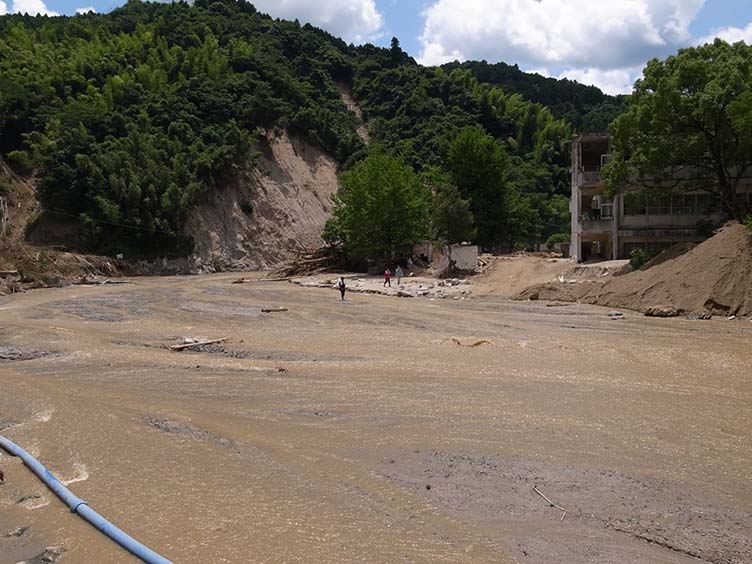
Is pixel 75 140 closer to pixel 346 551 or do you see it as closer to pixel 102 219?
pixel 102 219

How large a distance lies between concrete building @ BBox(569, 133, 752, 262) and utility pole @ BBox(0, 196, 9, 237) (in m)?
47.8

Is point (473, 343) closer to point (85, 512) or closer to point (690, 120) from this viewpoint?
point (85, 512)

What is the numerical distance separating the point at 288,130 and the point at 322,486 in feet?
263

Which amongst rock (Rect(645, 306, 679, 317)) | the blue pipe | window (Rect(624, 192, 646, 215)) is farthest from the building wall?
the blue pipe

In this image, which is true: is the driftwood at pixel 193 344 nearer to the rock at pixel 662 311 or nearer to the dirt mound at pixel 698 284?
the rock at pixel 662 311

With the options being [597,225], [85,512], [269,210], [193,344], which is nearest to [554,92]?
[269,210]

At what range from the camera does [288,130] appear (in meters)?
82.9

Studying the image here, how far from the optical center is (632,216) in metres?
37.2

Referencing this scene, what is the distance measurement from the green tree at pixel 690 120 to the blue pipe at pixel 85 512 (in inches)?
1136

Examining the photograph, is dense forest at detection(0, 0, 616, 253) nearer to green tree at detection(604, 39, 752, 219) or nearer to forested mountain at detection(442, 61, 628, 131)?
forested mountain at detection(442, 61, 628, 131)

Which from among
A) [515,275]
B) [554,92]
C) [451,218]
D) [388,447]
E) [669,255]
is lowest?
[388,447]

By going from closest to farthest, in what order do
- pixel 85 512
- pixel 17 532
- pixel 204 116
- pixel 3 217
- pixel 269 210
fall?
pixel 17 532 < pixel 85 512 < pixel 3 217 < pixel 269 210 < pixel 204 116

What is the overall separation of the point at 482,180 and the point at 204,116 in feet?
124

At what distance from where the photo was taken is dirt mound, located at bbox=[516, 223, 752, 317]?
22.8 meters
